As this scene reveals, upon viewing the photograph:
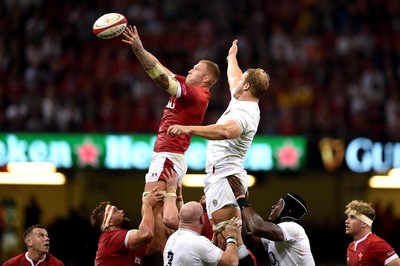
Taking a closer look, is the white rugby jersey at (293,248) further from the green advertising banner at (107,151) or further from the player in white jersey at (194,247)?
the green advertising banner at (107,151)

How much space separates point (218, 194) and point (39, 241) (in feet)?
7.07

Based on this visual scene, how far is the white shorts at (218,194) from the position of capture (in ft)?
34.2

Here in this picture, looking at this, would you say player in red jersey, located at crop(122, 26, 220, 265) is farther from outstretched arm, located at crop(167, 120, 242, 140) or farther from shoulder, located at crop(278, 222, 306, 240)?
shoulder, located at crop(278, 222, 306, 240)

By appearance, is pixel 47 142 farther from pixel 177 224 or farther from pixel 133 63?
pixel 177 224

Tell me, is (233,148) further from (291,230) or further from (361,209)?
(361,209)

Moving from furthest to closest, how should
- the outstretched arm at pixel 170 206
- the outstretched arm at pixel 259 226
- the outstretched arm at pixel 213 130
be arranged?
the outstretched arm at pixel 170 206
the outstretched arm at pixel 259 226
the outstretched arm at pixel 213 130

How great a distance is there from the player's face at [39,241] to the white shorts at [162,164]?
1325 millimetres

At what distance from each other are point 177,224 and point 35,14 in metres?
13.7

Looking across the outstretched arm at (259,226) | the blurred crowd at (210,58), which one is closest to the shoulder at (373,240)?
the outstretched arm at (259,226)

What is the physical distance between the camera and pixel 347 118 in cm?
2042

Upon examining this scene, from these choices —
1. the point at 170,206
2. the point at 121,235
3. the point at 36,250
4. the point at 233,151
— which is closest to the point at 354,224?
the point at 233,151

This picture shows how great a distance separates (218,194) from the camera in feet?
34.3

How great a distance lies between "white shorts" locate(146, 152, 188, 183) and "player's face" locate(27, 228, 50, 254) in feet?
4.35

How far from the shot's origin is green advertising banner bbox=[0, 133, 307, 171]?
18594mm
